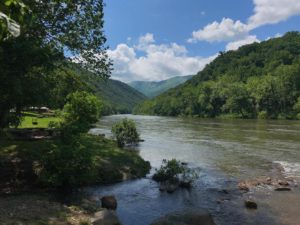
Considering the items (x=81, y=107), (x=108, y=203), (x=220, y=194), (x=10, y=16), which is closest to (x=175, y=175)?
(x=220, y=194)

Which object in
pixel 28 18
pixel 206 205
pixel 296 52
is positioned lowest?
pixel 206 205

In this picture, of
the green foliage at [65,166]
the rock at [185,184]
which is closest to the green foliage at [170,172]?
the rock at [185,184]

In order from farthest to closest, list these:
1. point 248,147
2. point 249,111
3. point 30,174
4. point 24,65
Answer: point 249,111
point 248,147
point 30,174
point 24,65

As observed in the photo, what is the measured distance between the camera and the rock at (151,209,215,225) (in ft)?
46.8

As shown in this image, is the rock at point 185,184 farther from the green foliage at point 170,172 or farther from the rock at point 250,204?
the rock at point 250,204

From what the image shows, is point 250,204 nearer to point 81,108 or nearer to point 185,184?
point 185,184

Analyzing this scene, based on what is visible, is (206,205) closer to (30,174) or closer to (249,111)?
(30,174)

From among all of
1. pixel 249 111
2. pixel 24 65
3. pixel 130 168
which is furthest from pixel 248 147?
pixel 249 111

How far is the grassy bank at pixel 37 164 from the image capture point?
20.1 m

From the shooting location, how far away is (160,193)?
Answer: 21.6 metres

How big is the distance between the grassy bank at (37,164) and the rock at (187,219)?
716 cm

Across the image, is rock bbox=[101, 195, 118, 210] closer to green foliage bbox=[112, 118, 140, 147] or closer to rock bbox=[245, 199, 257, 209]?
rock bbox=[245, 199, 257, 209]

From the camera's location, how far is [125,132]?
46.2m

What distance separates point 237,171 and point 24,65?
60.7ft
